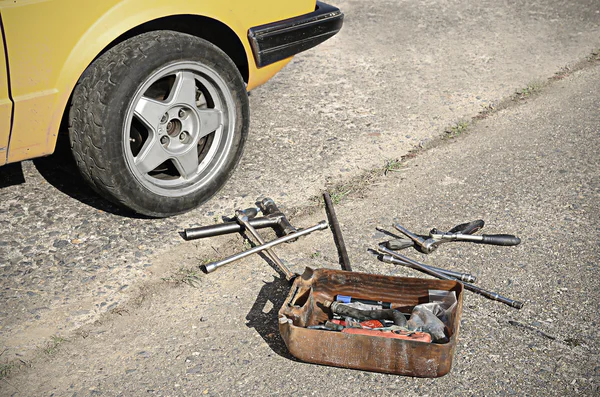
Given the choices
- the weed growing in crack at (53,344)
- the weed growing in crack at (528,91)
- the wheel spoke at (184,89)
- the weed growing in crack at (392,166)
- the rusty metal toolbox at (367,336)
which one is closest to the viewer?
the rusty metal toolbox at (367,336)

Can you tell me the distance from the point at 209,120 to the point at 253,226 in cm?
67

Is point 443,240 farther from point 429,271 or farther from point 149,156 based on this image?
point 149,156

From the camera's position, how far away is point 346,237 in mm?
3486

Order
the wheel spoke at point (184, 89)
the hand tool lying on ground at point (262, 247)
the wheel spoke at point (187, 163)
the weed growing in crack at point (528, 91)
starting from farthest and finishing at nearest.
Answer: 1. the weed growing in crack at point (528, 91)
2. the wheel spoke at point (187, 163)
3. the wheel spoke at point (184, 89)
4. the hand tool lying on ground at point (262, 247)

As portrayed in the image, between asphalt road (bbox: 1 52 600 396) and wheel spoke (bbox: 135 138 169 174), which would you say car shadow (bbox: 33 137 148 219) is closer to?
wheel spoke (bbox: 135 138 169 174)

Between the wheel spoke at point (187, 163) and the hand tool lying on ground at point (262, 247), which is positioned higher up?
the wheel spoke at point (187, 163)

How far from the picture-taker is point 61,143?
12.2 feet

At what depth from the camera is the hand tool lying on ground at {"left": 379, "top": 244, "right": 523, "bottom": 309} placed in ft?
9.67

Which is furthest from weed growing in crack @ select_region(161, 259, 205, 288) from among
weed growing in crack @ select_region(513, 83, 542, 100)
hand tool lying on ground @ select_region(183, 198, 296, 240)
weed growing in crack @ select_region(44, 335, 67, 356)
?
weed growing in crack @ select_region(513, 83, 542, 100)

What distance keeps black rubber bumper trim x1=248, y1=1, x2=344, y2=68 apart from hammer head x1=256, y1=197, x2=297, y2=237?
822 mm

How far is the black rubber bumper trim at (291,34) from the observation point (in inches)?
145

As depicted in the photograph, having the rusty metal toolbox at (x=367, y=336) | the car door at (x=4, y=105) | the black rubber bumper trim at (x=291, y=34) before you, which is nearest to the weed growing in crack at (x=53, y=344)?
the car door at (x=4, y=105)

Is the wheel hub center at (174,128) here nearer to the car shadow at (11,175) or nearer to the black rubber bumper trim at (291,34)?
the black rubber bumper trim at (291,34)

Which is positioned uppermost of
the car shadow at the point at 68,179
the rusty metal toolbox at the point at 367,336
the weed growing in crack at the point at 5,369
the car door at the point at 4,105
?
the car door at the point at 4,105
